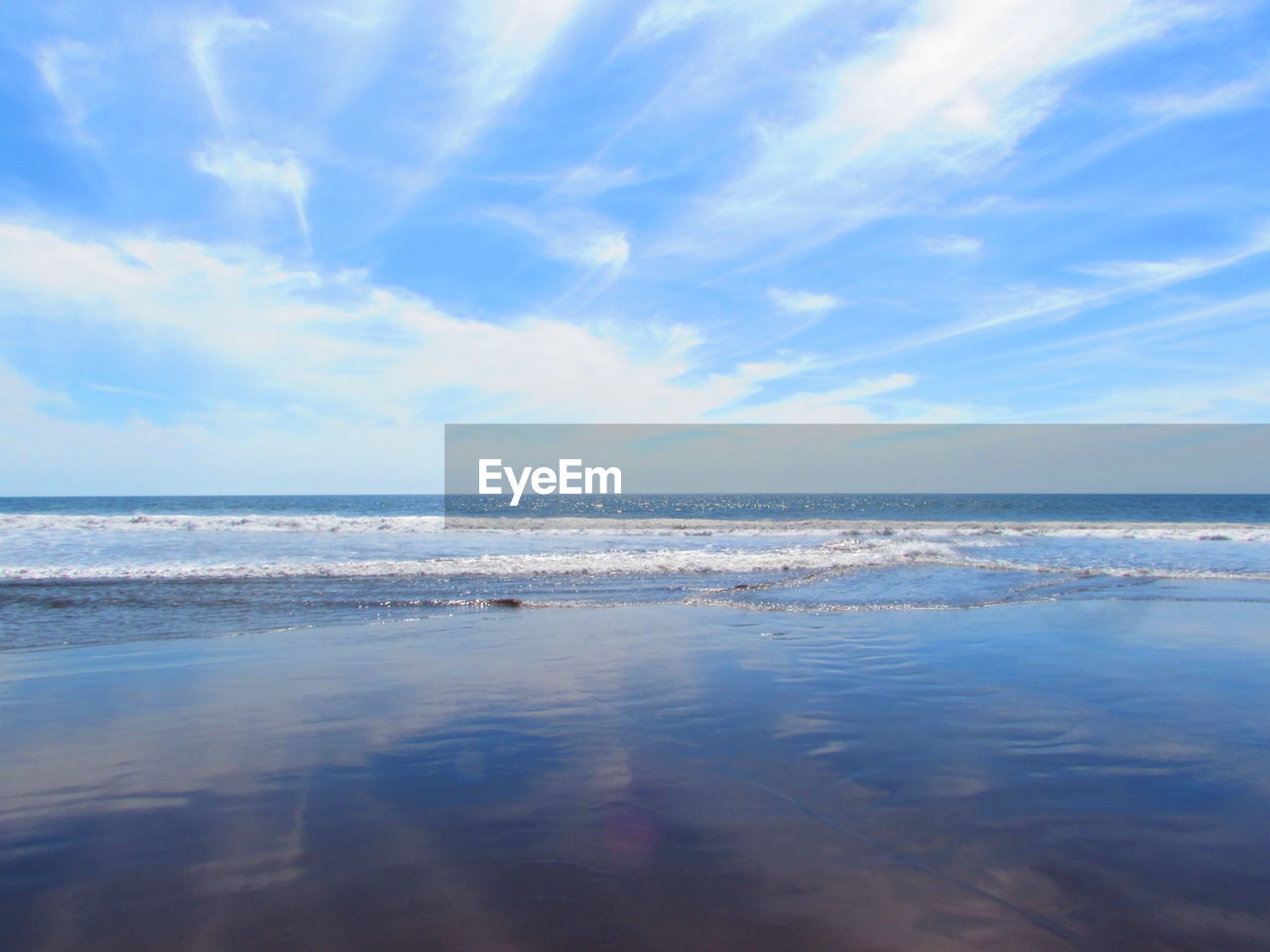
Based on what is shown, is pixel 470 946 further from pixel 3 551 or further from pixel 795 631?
pixel 3 551

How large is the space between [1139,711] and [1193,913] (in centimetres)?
340

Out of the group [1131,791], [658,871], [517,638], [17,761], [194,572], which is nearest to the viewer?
[658,871]

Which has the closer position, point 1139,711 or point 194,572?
point 1139,711

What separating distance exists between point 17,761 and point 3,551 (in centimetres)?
1973

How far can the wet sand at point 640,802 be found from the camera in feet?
9.62

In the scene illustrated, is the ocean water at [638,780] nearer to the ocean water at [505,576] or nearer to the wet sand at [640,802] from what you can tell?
the wet sand at [640,802]

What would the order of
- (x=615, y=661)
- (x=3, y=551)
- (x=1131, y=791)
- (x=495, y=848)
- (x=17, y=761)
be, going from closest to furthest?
1. (x=495, y=848)
2. (x=1131, y=791)
3. (x=17, y=761)
4. (x=615, y=661)
5. (x=3, y=551)

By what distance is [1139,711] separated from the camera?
5.81m

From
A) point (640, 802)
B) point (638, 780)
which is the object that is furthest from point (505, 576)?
point (640, 802)

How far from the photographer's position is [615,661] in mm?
7750

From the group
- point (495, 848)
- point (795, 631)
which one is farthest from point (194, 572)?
point (495, 848)

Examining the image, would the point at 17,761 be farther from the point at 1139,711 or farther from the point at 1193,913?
the point at 1139,711

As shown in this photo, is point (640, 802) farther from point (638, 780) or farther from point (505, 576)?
point (505, 576)

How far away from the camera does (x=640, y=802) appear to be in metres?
4.08
